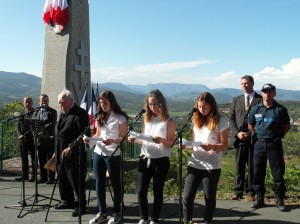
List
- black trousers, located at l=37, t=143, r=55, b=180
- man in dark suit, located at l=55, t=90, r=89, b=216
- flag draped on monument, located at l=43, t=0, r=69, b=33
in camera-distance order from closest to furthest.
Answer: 1. man in dark suit, located at l=55, t=90, r=89, b=216
2. black trousers, located at l=37, t=143, r=55, b=180
3. flag draped on monument, located at l=43, t=0, r=69, b=33

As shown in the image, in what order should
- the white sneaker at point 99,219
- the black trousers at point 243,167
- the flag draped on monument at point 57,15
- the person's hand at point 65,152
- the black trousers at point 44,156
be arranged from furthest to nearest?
the flag draped on monument at point 57,15, the black trousers at point 44,156, the black trousers at point 243,167, the person's hand at point 65,152, the white sneaker at point 99,219

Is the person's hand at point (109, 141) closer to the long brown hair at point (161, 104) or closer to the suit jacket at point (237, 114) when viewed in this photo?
the long brown hair at point (161, 104)

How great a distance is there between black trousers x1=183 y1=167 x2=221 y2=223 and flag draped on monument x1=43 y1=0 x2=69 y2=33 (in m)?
6.93

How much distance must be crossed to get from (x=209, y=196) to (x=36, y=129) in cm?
299

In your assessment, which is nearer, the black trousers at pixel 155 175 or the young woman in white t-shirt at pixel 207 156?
the young woman in white t-shirt at pixel 207 156

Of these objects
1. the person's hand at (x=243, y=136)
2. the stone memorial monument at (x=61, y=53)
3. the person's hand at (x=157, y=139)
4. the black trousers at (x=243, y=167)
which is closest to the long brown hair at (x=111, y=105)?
the person's hand at (x=157, y=139)

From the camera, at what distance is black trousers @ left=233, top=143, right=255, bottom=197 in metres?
6.82

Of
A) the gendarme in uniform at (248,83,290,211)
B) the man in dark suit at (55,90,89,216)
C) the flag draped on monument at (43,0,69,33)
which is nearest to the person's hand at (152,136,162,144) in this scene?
the man in dark suit at (55,90,89,216)

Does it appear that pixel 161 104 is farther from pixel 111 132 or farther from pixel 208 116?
pixel 111 132

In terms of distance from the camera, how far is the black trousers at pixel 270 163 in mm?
6152

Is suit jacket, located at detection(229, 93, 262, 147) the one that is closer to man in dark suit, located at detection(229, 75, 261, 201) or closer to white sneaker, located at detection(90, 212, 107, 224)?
man in dark suit, located at detection(229, 75, 261, 201)

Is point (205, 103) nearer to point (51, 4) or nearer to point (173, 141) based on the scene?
point (173, 141)

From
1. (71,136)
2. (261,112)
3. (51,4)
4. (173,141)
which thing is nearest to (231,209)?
(261,112)

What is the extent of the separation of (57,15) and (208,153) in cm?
709
